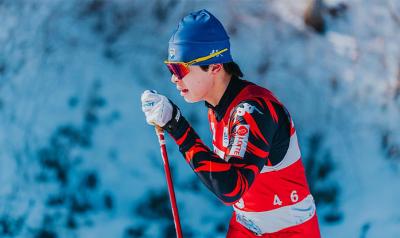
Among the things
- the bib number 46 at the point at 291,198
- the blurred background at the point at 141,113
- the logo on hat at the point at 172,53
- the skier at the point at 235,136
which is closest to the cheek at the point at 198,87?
the skier at the point at 235,136

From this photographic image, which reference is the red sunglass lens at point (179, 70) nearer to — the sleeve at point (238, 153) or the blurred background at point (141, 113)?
the sleeve at point (238, 153)

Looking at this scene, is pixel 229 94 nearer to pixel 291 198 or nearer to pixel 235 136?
pixel 235 136

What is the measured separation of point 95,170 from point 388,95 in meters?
1.86

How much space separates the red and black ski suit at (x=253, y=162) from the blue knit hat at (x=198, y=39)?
0.14m

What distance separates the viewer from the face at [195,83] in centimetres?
221

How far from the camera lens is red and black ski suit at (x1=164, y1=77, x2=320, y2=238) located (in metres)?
2.00

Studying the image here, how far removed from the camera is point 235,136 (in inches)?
79.6

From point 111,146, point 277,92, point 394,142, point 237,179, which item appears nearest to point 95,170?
point 111,146

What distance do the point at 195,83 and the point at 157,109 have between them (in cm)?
16

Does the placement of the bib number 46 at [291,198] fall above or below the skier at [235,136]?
below

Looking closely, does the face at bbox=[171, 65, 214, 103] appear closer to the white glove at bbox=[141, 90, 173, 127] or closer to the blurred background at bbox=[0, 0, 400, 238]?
the white glove at bbox=[141, 90, 173, 127]

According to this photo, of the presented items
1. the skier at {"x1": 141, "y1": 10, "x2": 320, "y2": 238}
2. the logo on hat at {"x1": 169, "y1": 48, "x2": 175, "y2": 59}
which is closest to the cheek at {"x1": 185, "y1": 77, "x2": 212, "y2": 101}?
the skier at {"x1": 141, "y1": 10, "x2": 320, "y2": 238}

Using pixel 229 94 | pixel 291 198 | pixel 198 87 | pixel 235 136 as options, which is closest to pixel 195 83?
pixel 198 87

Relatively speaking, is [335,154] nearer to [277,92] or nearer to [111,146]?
[277,92]
